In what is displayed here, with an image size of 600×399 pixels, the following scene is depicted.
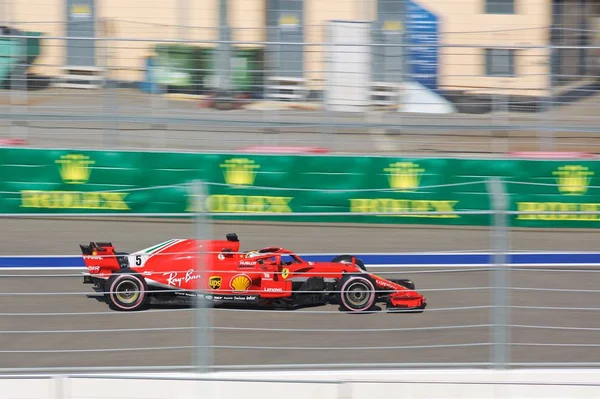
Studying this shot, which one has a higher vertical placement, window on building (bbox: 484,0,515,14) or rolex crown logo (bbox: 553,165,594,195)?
window on building (bbox: 484,0,515,14)

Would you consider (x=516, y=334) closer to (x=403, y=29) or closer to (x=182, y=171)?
(x=182, y=171)

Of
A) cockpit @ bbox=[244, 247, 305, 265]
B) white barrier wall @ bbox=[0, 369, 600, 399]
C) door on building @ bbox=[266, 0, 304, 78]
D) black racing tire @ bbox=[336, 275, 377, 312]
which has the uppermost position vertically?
door on building @ bbox=[266, 0, 304, 78]

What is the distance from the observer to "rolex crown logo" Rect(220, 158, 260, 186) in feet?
30.2

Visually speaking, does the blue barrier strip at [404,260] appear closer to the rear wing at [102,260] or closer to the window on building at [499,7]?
the rear wing at [102,260]

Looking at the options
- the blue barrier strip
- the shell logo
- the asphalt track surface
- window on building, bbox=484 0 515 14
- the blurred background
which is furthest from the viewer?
window on building, bbox=484 0 515 14

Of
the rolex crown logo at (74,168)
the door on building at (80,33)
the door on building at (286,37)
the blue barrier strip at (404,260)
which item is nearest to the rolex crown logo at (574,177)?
the blue barrier strip at (404,260)

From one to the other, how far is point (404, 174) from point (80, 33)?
4.23m

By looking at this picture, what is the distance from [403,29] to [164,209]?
393 cm

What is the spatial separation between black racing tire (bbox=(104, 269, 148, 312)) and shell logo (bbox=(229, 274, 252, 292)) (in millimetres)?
617

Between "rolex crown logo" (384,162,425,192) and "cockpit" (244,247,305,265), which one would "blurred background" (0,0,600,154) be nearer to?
"rolex crown logo" (384,162,425,192)

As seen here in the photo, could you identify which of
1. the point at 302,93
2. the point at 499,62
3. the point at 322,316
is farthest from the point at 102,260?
the point at 499,62

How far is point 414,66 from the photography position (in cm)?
986

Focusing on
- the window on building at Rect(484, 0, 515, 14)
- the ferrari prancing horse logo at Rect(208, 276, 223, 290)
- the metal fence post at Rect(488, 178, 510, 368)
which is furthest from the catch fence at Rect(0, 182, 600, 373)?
the window on building at Rect(484, 0, 515, 14)

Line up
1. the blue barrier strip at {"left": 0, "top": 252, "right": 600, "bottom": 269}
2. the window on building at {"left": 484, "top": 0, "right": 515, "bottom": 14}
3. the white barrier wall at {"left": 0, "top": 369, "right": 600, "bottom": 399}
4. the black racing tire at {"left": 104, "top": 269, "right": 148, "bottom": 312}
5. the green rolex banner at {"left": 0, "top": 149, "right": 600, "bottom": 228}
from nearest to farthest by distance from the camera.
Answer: the white barrier wall at {"left": 0, "top": 369, "right": 600, "bottom": 399}, the black racing tire at {"left": 104, "top": 269, "right": 148, "bottom": 312}, the blue barrier strip at {"left": 0, "top": 252, "right": 600, "bottom": 269}, the green rolex banner at {"left": 0, "top": 149, "right": 600, "bottom": 228}, the window on building at {"left": 484, "top": 0, "right": 515, "bottom": 14}
